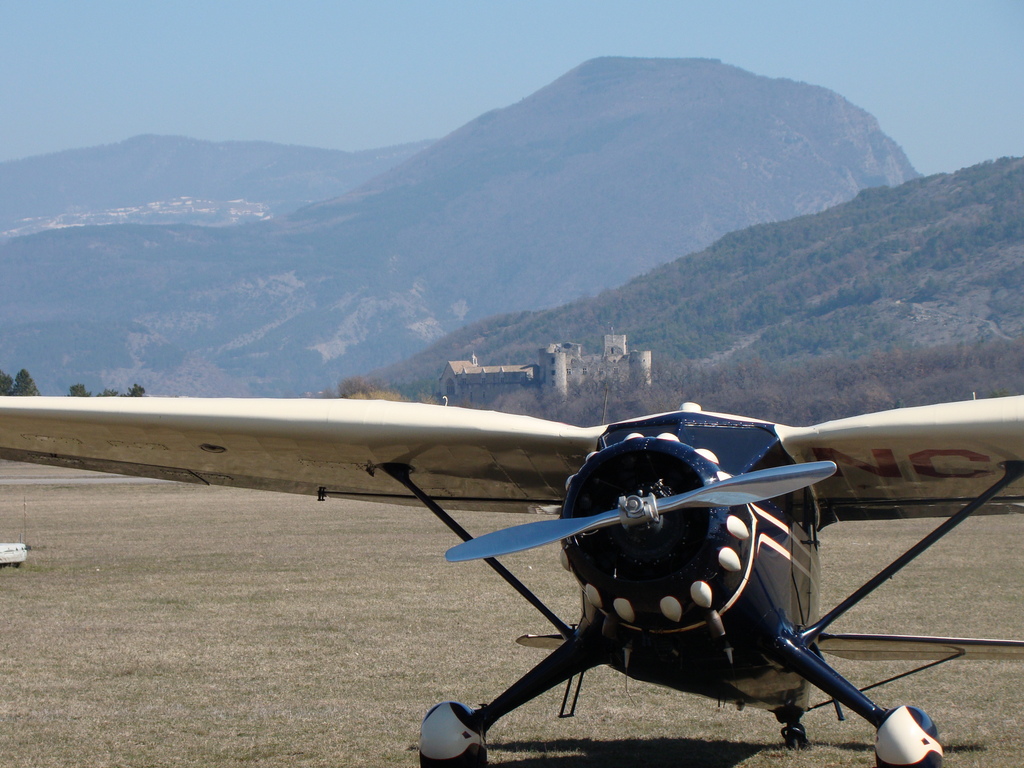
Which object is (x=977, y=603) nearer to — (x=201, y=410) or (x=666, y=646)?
(x=666, y=646)

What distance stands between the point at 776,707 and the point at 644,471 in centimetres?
233

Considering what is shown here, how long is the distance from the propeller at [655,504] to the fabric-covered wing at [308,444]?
106 cm

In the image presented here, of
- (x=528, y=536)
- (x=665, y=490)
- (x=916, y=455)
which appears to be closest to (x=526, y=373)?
(x=916, y=455)

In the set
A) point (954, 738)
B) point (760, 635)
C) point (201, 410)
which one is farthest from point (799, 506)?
point (201, 410)

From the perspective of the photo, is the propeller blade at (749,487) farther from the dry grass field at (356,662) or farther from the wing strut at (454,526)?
the dry grass field at (356,662)

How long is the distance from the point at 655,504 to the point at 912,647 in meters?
2.63

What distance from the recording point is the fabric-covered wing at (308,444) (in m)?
6.88

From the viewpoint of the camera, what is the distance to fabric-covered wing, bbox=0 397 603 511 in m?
6.88

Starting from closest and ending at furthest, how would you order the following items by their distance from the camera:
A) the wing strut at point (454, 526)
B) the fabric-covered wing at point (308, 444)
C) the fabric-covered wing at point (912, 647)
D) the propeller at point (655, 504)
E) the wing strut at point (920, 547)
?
the propeller at point (655, 504), the wing strut at point (920, 547), the fabric-covered wing at point (308, 444), the fabric-covered wing at point (912, 647), the wing strut at point (454, 526)

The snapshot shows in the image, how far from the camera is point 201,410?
6.87 metres

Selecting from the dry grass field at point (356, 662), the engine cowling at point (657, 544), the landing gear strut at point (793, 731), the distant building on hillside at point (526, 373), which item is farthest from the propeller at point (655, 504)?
the distant building on hillside at point (526, 373)

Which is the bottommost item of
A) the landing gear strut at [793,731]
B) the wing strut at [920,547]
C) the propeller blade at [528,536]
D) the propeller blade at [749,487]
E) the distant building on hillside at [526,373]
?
the landing gear strut at [793,731]

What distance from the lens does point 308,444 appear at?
738 centimetres

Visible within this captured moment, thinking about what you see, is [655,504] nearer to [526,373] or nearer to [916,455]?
[916,455]
